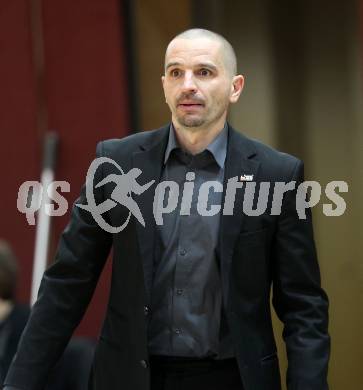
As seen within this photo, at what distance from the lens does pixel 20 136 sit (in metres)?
4.78

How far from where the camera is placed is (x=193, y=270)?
2486mm

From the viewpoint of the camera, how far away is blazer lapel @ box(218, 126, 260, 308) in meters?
2.47

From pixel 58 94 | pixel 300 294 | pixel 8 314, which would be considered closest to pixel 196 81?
pixel 300 294

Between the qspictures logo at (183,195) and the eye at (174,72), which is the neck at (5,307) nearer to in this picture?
the qspictures logo at (183,195)

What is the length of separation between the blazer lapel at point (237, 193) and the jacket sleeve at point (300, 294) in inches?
4.8

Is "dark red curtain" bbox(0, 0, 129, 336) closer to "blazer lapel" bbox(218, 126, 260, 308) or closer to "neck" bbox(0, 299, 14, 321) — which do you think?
"neck" bbox(0, 299, 14, 321)

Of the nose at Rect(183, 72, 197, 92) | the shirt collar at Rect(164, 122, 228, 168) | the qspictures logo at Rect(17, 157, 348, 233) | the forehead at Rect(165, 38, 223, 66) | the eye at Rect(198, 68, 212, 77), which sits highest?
the forehead at Rect(165, 38, 223, 66)

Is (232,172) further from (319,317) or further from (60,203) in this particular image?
(60,203)

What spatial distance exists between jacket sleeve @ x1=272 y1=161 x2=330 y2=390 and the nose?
1.20ft

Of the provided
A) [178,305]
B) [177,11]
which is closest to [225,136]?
[178,305]

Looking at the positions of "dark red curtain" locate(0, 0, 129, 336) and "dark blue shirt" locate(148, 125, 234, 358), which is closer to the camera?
"dark blue shirt" locate(148, 125, 234, 358)

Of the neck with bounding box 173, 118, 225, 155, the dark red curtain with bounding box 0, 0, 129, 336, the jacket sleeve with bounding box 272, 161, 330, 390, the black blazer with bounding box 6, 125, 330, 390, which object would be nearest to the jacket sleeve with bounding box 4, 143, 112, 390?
the black blazer with bounding box 6, 125, 330, 390

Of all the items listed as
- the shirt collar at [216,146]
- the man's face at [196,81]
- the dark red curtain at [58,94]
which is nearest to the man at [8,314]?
the dark red curtain at [58,94]

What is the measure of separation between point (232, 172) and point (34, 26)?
2424 millimetres
